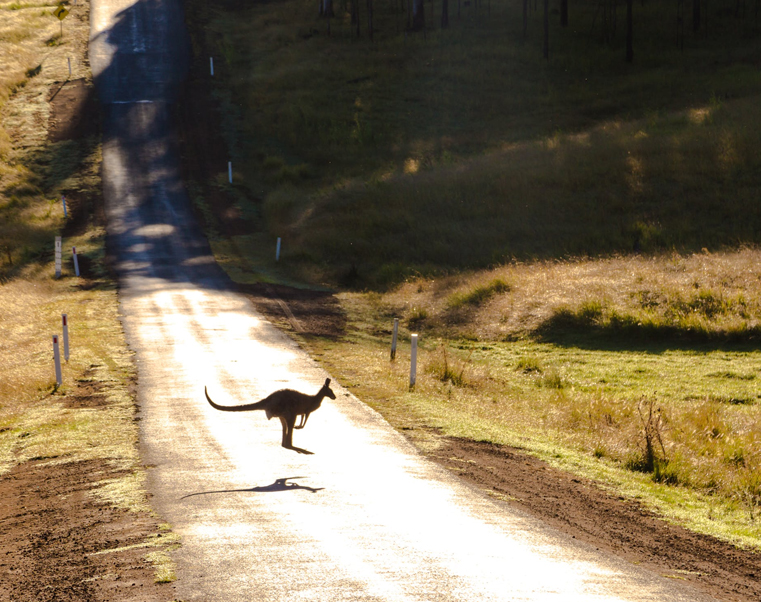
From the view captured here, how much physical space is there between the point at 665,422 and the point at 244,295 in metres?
16.4

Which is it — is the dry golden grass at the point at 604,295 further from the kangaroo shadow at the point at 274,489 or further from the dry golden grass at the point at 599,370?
the kangaroo shadow at the point at 274,489

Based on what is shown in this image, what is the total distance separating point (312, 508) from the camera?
8.24 meters

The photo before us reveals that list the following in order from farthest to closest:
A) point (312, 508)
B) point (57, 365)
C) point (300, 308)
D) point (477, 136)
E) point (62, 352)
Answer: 1. point (477, 136)
2. point (300, 308)
3. point (62, 352)
4. point (57, 365)
5. point (312, 508)

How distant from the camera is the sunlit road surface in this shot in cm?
630

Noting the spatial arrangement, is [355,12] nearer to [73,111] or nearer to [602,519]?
[73,111]

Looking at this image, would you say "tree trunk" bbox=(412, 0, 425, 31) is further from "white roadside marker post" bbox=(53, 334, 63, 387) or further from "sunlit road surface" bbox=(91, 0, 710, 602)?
"white roadside marker post" bbox=(53, 334, 63, 387)

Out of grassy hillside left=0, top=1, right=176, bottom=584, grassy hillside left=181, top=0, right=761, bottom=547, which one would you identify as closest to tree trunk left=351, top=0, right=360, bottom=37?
grassy hillside left=181, top=0, right=761, bottom=547

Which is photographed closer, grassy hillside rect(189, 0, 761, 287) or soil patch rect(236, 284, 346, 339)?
soil patch rect(236, 284, 346, 339)

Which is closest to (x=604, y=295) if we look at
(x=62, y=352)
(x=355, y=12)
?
(x=62, y=352)

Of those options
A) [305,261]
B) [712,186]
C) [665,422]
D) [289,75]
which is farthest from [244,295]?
[289,75]

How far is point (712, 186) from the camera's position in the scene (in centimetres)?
3041

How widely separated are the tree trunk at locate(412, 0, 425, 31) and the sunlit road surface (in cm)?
4621

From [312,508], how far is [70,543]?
2490 millimetres

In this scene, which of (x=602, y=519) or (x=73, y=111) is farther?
(x=73, y=111)
